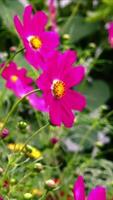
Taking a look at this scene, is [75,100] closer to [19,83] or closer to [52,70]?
[52,70]

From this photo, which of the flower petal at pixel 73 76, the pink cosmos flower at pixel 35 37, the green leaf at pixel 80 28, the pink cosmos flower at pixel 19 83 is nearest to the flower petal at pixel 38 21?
the pink cosmos flower at pixel 35 37

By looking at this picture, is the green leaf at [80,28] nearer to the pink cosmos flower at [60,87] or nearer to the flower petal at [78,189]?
the pink cosmos flower at [60,87]

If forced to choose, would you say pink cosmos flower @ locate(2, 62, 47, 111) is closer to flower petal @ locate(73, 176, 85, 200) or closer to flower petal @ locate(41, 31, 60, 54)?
flower petal @ locate(41, 31, 60, 54)

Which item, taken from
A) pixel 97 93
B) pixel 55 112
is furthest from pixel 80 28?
pixel 55 112

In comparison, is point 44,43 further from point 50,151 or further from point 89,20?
point 89,20

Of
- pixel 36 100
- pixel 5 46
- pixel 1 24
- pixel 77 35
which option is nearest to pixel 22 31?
pixel 36 100

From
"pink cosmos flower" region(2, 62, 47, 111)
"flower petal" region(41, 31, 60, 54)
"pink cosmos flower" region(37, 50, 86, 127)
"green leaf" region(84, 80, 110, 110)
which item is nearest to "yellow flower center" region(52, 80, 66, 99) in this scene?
"pink cosmos flower" region(37, 50, 86, 127)
